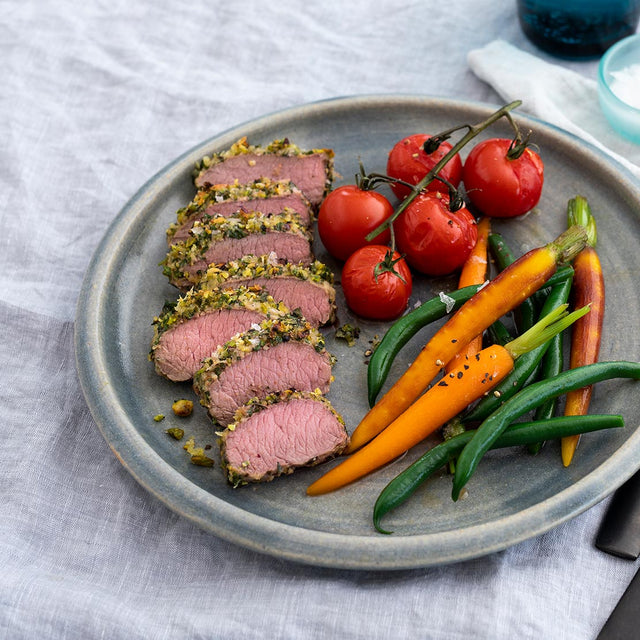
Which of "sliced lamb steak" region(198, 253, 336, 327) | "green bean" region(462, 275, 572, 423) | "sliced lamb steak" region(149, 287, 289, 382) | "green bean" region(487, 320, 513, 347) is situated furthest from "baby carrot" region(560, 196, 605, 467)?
"sliced lamb steak" region(149, 287, 289, 382)

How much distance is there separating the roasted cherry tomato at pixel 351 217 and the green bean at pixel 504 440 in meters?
1.11

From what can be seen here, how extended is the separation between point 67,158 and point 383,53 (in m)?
2.13

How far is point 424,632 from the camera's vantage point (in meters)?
2.58

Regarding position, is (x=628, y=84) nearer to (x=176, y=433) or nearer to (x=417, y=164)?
(x=417, y=164)

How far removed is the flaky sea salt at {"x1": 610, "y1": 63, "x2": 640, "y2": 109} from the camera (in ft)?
13.4

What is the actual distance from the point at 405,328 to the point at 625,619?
52.4 inches

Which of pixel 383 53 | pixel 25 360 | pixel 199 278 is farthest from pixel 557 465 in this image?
pixel 383 53

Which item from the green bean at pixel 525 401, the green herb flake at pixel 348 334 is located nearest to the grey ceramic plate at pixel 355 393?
the green herb flake at pixel 348 334

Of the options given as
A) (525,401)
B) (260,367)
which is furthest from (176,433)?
(525,401)

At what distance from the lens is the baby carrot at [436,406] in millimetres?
2834

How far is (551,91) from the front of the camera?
4.45m

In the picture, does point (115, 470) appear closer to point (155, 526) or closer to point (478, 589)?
point (155, 526)

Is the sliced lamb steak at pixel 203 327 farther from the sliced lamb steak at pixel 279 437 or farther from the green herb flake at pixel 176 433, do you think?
the sliced lamb steak at pixel 279 437

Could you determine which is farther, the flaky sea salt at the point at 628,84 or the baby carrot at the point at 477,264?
the flaky sea salt at the point at 628,84
